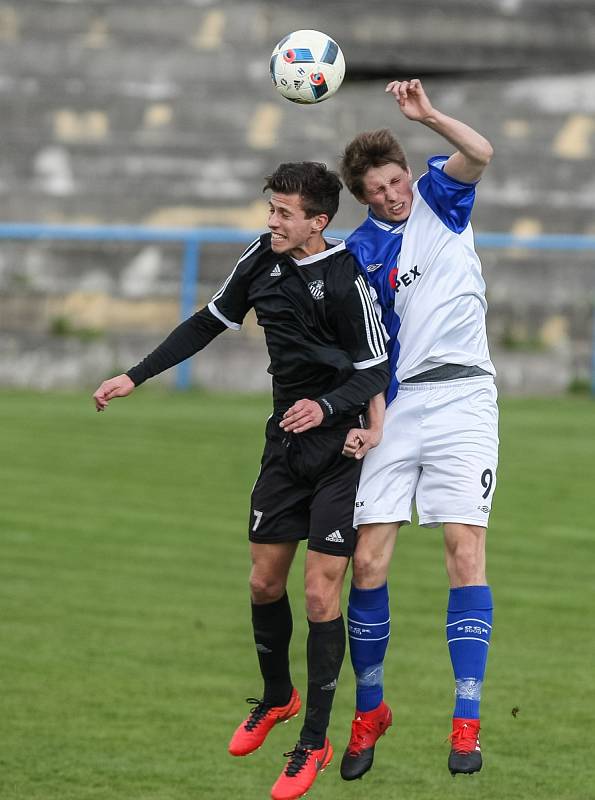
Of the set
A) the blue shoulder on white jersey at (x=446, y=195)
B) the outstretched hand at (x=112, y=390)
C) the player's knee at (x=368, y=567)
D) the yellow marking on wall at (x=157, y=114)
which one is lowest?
Answer: the player's knee at (x=368, y=567)

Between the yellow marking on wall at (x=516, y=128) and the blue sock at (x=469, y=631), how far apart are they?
17329mm

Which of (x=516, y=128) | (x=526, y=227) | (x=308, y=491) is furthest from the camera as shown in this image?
(x=526, y=227)

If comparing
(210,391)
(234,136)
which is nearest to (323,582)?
(210,391)

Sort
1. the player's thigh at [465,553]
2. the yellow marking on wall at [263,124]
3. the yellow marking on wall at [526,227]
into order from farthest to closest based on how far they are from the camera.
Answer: the yellow marking on wall at [526,227]
the yellow marking on wall at [263,124]
the player's thigh at [465,553]

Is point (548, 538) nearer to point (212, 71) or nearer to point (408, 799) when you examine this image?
point (408, 799)

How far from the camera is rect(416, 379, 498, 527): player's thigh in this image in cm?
624

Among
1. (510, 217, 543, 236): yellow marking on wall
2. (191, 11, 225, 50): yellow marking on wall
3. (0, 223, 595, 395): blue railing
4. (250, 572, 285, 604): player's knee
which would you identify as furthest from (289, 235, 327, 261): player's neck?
(510, 217, 543, 236): yellow marking on wall

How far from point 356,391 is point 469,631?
1088 millimetres

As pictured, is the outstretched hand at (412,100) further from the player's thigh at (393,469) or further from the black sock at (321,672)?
the black sock at (321,672)

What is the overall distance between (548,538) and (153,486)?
395 cm

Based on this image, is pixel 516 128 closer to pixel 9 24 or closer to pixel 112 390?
pixel 9 24

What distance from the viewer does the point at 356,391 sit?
6.06 m

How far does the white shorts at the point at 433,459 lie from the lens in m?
6.25

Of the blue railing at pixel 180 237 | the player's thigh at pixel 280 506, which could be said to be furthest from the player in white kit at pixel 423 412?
the blue railing at pixel 180 237
